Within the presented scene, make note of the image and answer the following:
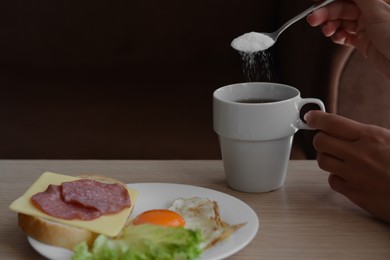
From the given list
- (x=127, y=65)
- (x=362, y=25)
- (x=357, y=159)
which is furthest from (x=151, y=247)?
(x=127, y=65)

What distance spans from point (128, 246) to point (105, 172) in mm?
363

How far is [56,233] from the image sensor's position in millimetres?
833

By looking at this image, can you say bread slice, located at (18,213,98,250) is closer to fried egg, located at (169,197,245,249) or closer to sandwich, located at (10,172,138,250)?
sandwich, located at (10,172,138,250)

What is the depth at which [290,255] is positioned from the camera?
2.85ft

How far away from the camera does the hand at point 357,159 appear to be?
97 centimetres

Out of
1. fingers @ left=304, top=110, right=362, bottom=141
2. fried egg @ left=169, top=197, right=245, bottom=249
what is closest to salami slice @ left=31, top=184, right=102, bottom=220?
fried egg @ left=169, top=197, right=245, bottom=249

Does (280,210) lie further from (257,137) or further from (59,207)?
(59,207)

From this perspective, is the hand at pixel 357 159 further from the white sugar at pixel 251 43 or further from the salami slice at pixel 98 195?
the salami slice at pixel 98 195

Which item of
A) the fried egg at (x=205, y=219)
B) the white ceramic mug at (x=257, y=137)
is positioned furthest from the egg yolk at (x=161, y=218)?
the white ceramic mug at (x=257, y=137)

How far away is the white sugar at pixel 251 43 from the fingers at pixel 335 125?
179mm

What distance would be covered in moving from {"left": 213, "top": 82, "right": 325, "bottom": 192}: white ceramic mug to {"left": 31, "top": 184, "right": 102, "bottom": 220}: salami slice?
273 mm

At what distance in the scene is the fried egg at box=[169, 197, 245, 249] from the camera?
2.83 feet

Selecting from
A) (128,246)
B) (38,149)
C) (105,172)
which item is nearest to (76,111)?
(38,149)

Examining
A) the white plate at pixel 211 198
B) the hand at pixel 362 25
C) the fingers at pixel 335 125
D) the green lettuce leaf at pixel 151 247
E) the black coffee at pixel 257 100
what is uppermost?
the hand at pixel 362 25
